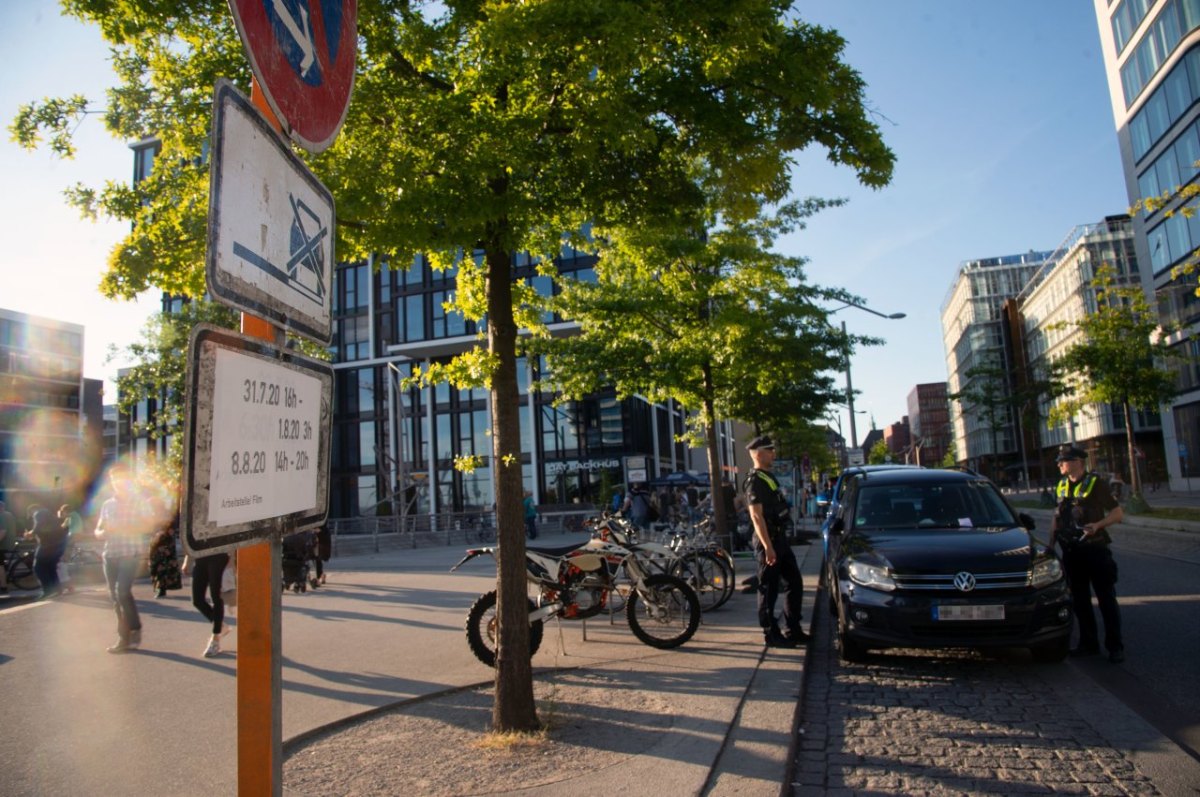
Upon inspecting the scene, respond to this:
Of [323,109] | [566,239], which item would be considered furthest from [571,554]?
[323,109]

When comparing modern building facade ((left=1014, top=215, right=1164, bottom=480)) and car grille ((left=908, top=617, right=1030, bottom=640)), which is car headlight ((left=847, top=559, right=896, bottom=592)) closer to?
car grille ((left=908, top=617, right=1030, bottom=640))

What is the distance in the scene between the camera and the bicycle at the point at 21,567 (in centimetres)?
1597

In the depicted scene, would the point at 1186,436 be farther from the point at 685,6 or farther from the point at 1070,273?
the point at 685,6

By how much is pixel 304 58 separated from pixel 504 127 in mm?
2654

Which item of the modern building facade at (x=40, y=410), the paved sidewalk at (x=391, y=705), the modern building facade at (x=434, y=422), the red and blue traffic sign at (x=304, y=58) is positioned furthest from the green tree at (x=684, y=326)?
the modern building facade at (x=40, y=410)

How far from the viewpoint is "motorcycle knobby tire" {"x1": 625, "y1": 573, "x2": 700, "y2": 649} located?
7.50 metres

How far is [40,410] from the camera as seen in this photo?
7156 cm

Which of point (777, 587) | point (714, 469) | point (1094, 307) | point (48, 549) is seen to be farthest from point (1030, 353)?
point (48, 549)

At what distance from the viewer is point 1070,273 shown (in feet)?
206

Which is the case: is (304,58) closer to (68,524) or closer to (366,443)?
(68,524)

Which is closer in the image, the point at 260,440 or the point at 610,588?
the point at 260,440

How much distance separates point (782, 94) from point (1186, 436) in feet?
152

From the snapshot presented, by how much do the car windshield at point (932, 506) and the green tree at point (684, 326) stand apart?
24.4ft

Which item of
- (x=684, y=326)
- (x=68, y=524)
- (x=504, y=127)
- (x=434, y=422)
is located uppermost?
(x=434, y=422)
